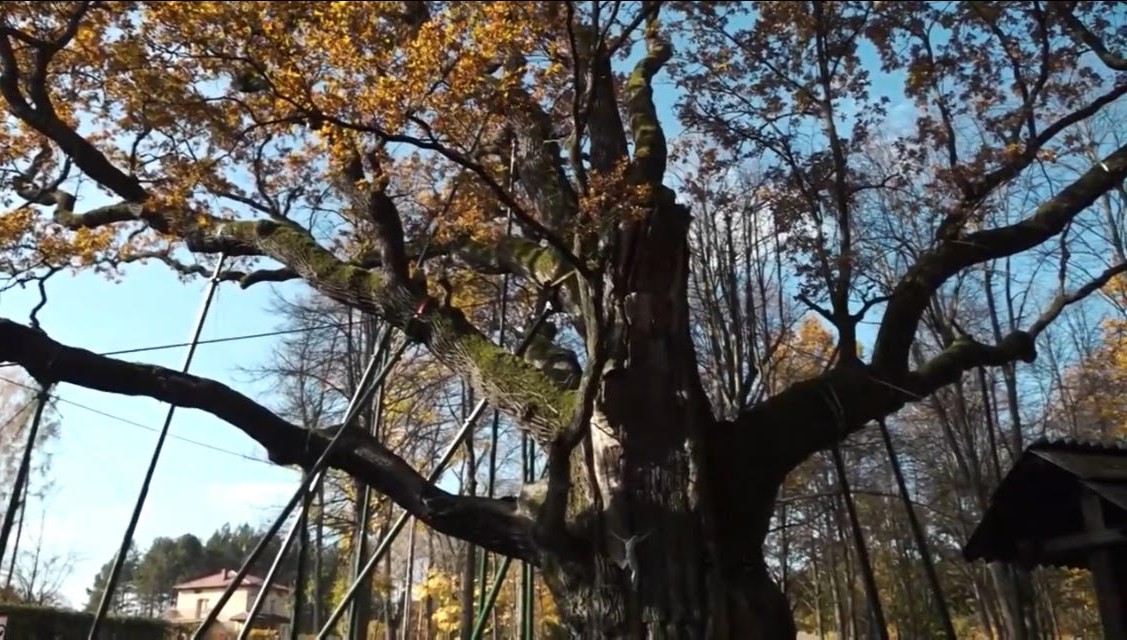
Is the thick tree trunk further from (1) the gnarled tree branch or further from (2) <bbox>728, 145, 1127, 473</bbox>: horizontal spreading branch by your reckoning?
(1) the gnarled tree branch

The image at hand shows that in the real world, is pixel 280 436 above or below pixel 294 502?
above

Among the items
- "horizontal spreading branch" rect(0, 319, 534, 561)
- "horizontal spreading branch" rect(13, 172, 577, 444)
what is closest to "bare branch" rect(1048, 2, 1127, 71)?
"horizontal spreading branch" rect(13, 172, 577, 444)

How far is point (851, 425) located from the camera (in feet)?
19.4

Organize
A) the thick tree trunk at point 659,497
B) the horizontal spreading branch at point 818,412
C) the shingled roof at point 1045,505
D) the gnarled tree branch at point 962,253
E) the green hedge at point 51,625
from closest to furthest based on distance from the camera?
the thick tree trunk at point 659,497 → the shingled roof at point 1045,505 → the horizontal spreading branch at point 818,412 → the gnarled tree branch at point 962,253 → the green hedge at point 51,625

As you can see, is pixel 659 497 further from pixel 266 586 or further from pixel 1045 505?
pixel 1045 505

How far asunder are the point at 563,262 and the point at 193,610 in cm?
3551

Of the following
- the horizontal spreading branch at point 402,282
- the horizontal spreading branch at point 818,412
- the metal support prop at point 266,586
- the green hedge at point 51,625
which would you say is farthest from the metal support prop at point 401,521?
the green hedge at point 51,625

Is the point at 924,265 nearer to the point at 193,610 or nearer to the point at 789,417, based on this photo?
the point at 789,417

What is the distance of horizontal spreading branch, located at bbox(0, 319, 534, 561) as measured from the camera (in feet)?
17.9

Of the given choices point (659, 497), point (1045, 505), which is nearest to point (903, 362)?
point (1045, 505)

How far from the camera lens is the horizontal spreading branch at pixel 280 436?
215 inches

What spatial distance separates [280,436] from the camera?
5824 millimetres

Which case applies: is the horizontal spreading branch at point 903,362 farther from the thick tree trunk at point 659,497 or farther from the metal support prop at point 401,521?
the metal support prop at point 401,521

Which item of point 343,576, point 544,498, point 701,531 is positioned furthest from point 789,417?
point 343,576
